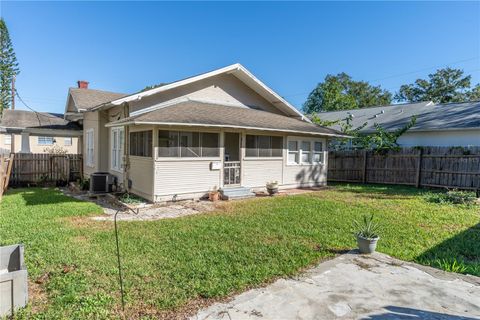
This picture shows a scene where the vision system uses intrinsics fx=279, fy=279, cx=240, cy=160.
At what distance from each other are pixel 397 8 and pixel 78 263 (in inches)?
537

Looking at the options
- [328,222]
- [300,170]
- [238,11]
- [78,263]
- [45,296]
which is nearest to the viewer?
[45,296]

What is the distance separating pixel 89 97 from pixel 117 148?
4.46 metres

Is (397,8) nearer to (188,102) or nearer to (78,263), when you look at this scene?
(188,102)

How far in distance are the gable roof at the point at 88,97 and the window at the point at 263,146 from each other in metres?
7.32

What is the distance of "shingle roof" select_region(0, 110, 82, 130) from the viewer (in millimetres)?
17642

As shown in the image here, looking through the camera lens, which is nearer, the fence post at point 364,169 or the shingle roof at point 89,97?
the shingle roof at point 89,97

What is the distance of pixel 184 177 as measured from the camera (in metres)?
9.27

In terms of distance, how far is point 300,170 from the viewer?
499 inches

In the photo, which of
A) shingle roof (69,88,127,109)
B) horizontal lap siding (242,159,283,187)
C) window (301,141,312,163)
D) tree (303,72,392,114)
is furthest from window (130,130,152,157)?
tree (303,72,392,114)

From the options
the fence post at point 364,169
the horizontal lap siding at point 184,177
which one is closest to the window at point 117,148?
the horizontal lap siding at point 184,177

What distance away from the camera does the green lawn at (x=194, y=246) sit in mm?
3309

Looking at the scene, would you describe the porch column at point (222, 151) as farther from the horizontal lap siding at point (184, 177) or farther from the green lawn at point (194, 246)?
the green lawn at point (194, 246)

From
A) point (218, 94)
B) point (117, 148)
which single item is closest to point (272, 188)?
point (218, 94)

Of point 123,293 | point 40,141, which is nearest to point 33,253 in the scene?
point 123,293
